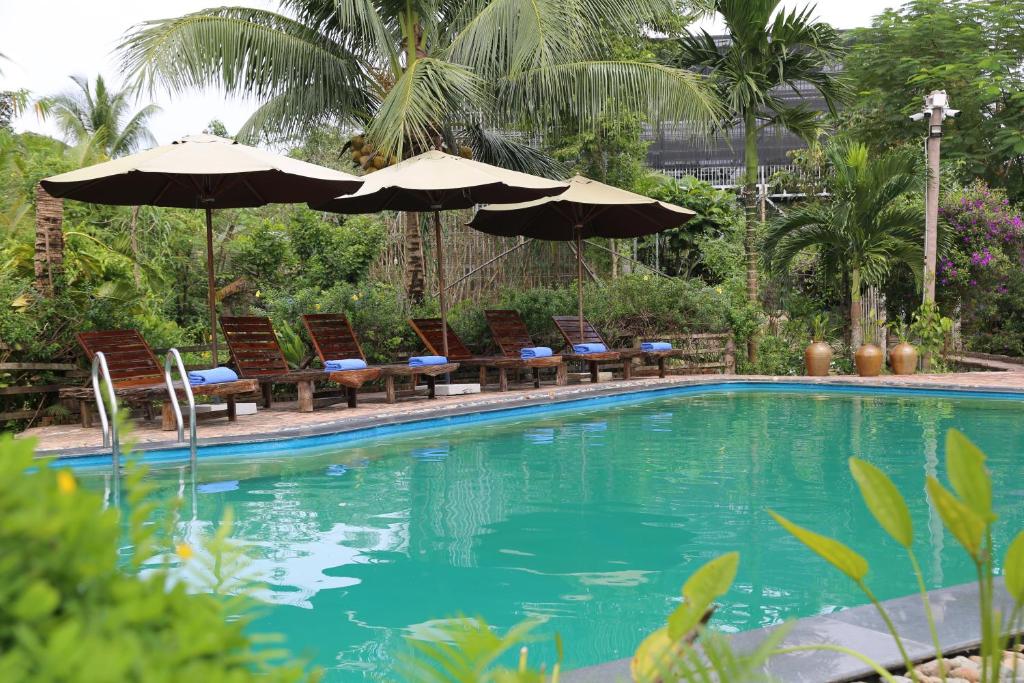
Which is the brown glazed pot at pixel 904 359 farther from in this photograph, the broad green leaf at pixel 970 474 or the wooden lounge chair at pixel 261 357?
the broad green leaf at pixel 970 474

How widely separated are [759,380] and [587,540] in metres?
8.55

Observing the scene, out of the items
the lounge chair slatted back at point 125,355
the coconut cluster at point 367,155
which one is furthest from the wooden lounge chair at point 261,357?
the coconut cluster at point 367,155

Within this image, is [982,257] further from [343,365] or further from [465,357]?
[343,365]

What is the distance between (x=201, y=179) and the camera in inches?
373

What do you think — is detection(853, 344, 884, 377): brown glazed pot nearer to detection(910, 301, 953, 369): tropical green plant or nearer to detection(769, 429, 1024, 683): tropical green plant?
detection(910, 301, 953, 369): tropical green plant

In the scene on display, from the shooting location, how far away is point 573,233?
13750 mm

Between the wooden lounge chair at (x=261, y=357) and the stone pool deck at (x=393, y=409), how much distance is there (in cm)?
32

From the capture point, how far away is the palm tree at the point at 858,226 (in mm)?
13523

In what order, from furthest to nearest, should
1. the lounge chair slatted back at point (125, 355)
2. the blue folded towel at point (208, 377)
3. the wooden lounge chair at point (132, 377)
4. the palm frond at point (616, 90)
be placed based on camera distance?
the palm frond at point (616, 90), the lounge chair slatted back at point (125, 355), the blue folded towel at point (208, 377), the wooden lounge chair at point (132, 377)

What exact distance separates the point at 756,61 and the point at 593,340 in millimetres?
5062

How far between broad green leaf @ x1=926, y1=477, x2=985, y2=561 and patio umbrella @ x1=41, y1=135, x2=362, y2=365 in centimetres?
787

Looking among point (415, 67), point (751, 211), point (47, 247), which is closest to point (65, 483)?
point (47, 247)

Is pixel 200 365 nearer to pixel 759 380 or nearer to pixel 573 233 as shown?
pixel 573 233

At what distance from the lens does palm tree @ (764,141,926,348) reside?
44.4ft
